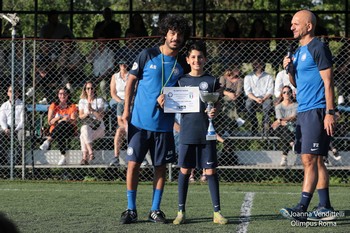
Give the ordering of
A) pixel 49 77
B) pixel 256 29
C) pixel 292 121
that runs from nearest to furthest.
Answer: pixel 292 121
pixel 49 77
pixel 256 29

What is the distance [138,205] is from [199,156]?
1.84 m

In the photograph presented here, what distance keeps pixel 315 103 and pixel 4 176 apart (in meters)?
7.14

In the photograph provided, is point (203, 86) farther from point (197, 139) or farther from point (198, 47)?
point (197, 139)

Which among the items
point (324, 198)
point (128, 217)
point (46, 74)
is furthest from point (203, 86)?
point (46, 74)

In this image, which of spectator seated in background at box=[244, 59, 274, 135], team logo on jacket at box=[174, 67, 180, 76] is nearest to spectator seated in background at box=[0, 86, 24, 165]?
spectator seated in background at box=[244, 59, 274, 135]

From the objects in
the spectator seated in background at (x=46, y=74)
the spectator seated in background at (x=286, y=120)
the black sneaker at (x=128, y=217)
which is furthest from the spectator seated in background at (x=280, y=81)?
the black sneaker at (x=128, y=217)

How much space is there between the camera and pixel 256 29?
1628cm

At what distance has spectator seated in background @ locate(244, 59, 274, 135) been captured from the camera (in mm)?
13586

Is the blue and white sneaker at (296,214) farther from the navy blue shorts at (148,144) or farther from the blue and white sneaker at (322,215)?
the navy blue shorts at (148,144)

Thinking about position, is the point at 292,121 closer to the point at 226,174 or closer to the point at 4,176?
the point at 226,174

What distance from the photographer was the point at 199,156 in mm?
7938

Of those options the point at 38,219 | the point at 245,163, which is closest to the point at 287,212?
the point at 38,219

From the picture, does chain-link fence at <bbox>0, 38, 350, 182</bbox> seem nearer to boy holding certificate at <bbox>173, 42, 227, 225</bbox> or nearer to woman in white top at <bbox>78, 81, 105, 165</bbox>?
woman in white top at <bbox>78, 81, 105, 165</bbox>

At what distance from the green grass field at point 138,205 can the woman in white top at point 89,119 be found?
0.80 metres
